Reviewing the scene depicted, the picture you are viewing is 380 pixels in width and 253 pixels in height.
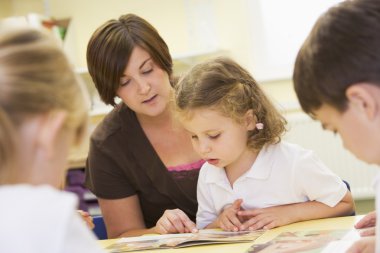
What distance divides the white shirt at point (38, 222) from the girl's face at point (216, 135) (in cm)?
93

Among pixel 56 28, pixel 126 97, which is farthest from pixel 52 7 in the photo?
pixel 126 97

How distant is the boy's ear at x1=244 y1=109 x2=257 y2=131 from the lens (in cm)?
157

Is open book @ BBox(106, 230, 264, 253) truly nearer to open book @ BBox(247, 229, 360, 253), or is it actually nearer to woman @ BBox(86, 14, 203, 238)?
open book @ BBox(247, 229, 360, 253)

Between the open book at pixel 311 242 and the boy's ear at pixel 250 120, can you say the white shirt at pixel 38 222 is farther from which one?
the boy's ear at pixel 250 120

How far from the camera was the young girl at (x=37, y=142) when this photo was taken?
58 centimetres

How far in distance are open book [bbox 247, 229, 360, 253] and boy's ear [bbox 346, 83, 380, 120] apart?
0.29 meters

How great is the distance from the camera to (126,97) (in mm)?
1782

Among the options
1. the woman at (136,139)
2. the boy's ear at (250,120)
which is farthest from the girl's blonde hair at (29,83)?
the woman at (136,139)

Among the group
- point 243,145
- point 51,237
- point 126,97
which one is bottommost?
point 243,145

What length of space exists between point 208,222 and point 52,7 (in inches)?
101

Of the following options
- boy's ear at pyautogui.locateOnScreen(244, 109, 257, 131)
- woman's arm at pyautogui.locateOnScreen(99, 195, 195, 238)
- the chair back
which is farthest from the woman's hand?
the chair back

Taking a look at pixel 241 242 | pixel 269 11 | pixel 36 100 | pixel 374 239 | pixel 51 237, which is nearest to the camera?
pixel 51 237

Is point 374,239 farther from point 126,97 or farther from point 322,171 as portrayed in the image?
point 126,97

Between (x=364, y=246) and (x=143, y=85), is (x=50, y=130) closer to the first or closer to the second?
(x=364, y=246)
